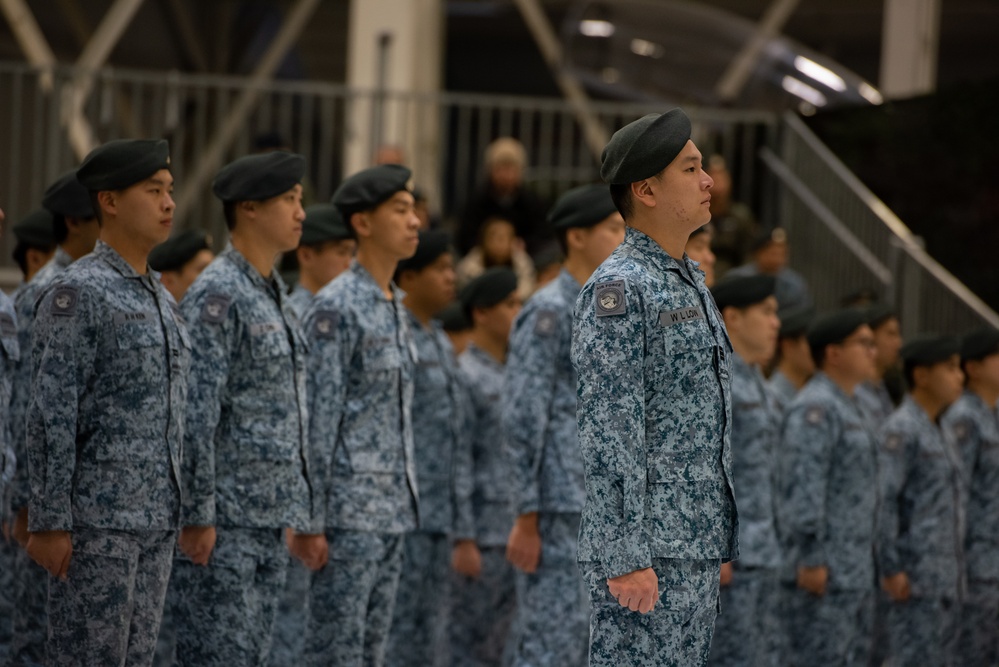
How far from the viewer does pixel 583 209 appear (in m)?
5.50

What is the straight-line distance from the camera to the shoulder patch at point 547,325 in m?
5.29

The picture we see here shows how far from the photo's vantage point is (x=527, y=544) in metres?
5.13

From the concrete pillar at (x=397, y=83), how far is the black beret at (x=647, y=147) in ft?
19.3

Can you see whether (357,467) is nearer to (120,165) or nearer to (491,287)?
(120,165)

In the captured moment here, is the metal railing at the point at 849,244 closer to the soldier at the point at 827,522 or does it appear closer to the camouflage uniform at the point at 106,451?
the soldier at the point at 827,522

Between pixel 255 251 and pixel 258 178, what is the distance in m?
0.24

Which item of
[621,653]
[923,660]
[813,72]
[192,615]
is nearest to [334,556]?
[192,615]

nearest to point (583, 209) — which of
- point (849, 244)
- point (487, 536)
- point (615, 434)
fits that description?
point (615, 434)

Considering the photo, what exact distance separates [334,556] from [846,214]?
19.7 ft

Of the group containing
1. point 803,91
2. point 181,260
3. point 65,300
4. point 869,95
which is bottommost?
point 65,300

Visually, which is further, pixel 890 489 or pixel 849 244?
pixel 849 244

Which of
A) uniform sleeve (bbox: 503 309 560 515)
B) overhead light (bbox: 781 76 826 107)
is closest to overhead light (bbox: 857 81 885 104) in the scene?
overhead light (bbox: 781 76 826 107)

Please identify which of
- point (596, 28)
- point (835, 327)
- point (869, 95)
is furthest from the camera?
point (596, 28)

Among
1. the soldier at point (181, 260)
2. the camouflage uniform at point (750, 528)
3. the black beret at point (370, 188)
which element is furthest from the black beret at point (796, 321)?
the soldier at point (181, 260)
